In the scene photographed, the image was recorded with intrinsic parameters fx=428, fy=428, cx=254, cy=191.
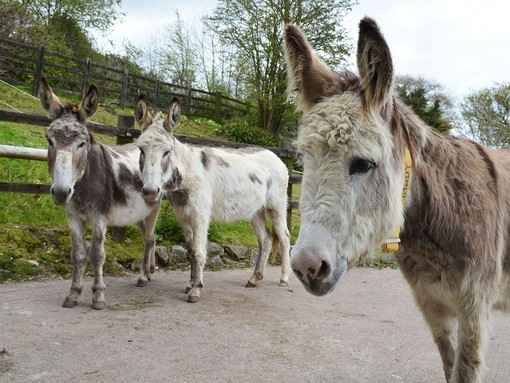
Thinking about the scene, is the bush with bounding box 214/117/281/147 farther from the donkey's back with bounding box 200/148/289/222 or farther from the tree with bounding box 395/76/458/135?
the donkey's back with bounding box 200/148/289/222

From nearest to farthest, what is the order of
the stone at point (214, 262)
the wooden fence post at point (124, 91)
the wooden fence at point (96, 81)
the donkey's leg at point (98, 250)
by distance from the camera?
the donkey's leg at point (98, 250) → the stone at point (214, 262) → the wooden fence at point (96, 81) → the wooden fence post at point (124, 91)

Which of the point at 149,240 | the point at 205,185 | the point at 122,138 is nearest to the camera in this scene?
the point at 205,185

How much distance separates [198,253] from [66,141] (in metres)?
1.99

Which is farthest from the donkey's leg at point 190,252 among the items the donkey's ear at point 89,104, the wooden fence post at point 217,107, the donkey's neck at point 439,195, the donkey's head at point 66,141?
the wooden fence post at point 217,107

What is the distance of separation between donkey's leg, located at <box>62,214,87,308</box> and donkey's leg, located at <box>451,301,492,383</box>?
11.8 ft

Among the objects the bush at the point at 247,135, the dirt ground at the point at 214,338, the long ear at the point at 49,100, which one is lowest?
the dirt ground at the point at 214,338

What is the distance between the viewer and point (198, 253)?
527cm

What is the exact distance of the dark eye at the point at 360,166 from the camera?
179cm

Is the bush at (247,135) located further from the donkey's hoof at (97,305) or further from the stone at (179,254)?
the donkey's hoof at (97,305)

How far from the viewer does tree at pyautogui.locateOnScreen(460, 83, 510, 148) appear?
879 inches

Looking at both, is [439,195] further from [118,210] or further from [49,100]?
[49,100]

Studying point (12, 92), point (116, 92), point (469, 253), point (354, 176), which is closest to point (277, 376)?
point (469, 253)

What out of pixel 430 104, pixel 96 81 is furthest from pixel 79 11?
pixel 430 104

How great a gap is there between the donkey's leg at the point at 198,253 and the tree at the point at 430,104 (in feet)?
47.9
